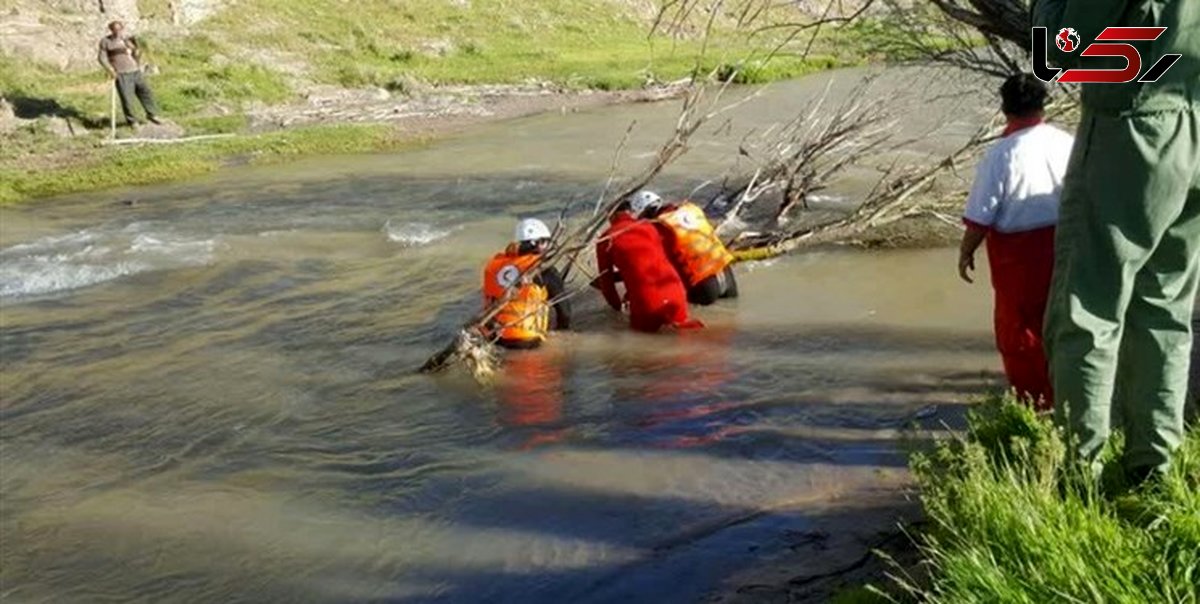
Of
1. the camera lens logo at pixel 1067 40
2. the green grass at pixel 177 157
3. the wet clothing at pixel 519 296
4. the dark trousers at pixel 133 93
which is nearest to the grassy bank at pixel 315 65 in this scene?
the green grass at pixel 177 157

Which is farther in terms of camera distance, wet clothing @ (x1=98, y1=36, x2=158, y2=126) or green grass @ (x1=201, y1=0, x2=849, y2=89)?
green grass @ (x1=201, y1=0, x2=849, y2=89)

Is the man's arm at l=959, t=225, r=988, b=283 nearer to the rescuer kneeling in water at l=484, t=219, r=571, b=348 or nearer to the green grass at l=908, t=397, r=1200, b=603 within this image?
the green grass at l=908, t=397, r=1200, b=603

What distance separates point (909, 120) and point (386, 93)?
13.0 m

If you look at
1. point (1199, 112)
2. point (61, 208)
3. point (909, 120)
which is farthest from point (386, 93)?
point (1199, 112)

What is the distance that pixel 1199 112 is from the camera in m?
3.33

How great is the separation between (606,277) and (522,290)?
36.2 inches

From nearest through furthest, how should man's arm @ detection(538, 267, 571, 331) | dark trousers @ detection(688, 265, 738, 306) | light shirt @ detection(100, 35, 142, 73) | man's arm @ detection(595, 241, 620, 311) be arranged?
man's arm @ detection(538, 267, 571, 331) → man's arm @ detection(595, 241, 620, 311) → dark trousers @ detection(688, 265, 738, 306) → light shirt @ detection(100, 35, 142, 73)

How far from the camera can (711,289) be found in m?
8.79

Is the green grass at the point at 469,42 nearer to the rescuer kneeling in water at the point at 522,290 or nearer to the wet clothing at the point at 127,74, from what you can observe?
the wet clothing at the point at 127,74

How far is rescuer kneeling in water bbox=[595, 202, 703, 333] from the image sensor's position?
26.3 ft

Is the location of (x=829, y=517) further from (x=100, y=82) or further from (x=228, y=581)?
(x=100, y=82)

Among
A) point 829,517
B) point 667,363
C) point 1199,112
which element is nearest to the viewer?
point 1199,112

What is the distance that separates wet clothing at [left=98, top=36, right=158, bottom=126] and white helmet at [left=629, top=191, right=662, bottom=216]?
15.6m

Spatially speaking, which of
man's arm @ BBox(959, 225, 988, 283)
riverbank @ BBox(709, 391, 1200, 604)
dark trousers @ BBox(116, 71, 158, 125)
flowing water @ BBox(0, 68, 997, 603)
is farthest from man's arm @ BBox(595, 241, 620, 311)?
dark trousers @ BBox(116, 71, 158, 125)
